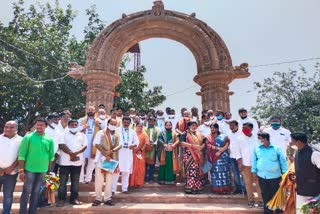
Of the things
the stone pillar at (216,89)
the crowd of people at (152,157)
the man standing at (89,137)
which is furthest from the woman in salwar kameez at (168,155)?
the stone pillar at (216,89)

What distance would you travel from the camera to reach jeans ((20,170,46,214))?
450 centimetres

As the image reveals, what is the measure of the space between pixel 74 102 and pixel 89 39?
4.79m

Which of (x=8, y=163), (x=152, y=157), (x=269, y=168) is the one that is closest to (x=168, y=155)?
(x=152, y=157)

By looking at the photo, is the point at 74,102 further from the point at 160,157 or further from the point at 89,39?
the point at 160,157

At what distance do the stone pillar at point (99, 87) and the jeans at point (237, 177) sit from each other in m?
4.44

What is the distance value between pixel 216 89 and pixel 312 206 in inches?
220

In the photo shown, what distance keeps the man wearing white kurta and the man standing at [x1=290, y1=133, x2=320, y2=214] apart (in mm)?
3221

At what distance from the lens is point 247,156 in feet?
18.4

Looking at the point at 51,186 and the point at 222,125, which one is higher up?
the point at 222,125

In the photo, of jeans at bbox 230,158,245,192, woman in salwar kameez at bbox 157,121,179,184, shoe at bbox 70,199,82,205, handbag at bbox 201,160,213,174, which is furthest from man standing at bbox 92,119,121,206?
jeans at bbox 230,158,245,192

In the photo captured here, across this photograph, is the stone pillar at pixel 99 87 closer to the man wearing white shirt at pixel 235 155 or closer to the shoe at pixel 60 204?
the shoe at pixel 60 204

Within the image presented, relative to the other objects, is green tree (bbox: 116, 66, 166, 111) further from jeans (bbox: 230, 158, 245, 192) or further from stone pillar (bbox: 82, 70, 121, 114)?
jeans (bbox: 230, 158, 245, 192)

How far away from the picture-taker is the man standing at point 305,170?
401cm

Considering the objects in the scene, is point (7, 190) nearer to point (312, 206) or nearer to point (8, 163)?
point (8, 163)
